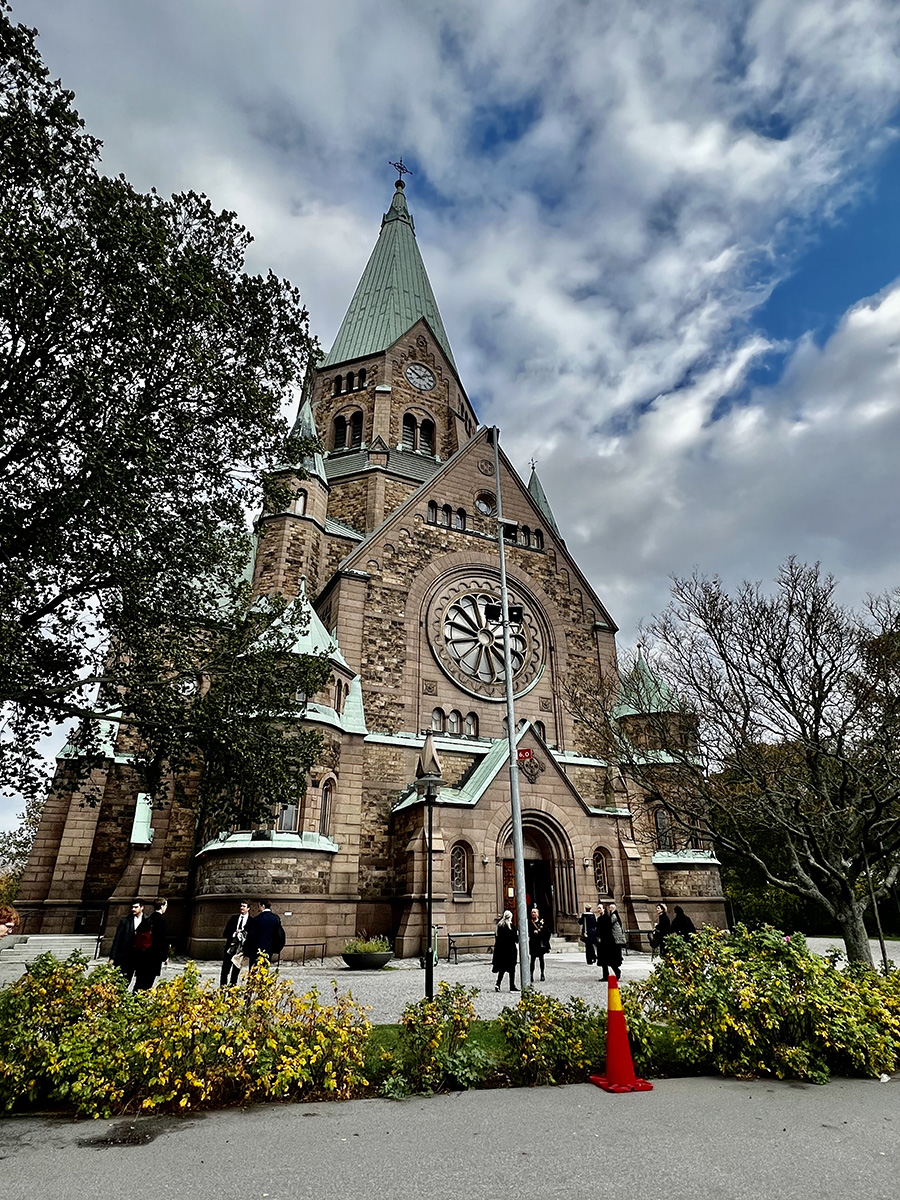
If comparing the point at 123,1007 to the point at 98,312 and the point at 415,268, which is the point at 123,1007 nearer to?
the point at 98,312

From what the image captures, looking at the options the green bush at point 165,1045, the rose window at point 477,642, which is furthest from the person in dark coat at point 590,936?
the green bush at point 165,1045

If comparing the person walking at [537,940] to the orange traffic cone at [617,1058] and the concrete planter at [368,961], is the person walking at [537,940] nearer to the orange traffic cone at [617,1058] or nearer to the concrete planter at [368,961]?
the concrete planter at [368,961]

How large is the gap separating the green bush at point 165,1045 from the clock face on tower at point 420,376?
38.0 metres

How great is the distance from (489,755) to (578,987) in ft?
32.5

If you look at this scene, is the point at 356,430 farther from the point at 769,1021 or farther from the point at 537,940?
the point at 769,1021

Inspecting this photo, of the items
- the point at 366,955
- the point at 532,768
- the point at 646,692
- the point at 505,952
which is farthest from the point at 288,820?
the point at 646,692

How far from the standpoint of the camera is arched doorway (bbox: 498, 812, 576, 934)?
70.5 ft

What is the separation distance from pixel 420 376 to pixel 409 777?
26.9m

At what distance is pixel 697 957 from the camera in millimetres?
8500

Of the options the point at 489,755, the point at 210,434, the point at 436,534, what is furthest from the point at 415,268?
the point at 210,434

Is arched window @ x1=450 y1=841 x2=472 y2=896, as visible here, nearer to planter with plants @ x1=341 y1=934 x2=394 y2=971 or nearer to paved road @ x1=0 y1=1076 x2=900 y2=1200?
planter with plants @ x1=341 y1=934 x2=394 y2=971

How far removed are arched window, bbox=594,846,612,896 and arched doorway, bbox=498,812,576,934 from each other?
125 cm

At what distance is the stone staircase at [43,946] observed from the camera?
17922 millimetres

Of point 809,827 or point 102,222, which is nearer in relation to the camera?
point 102,222
